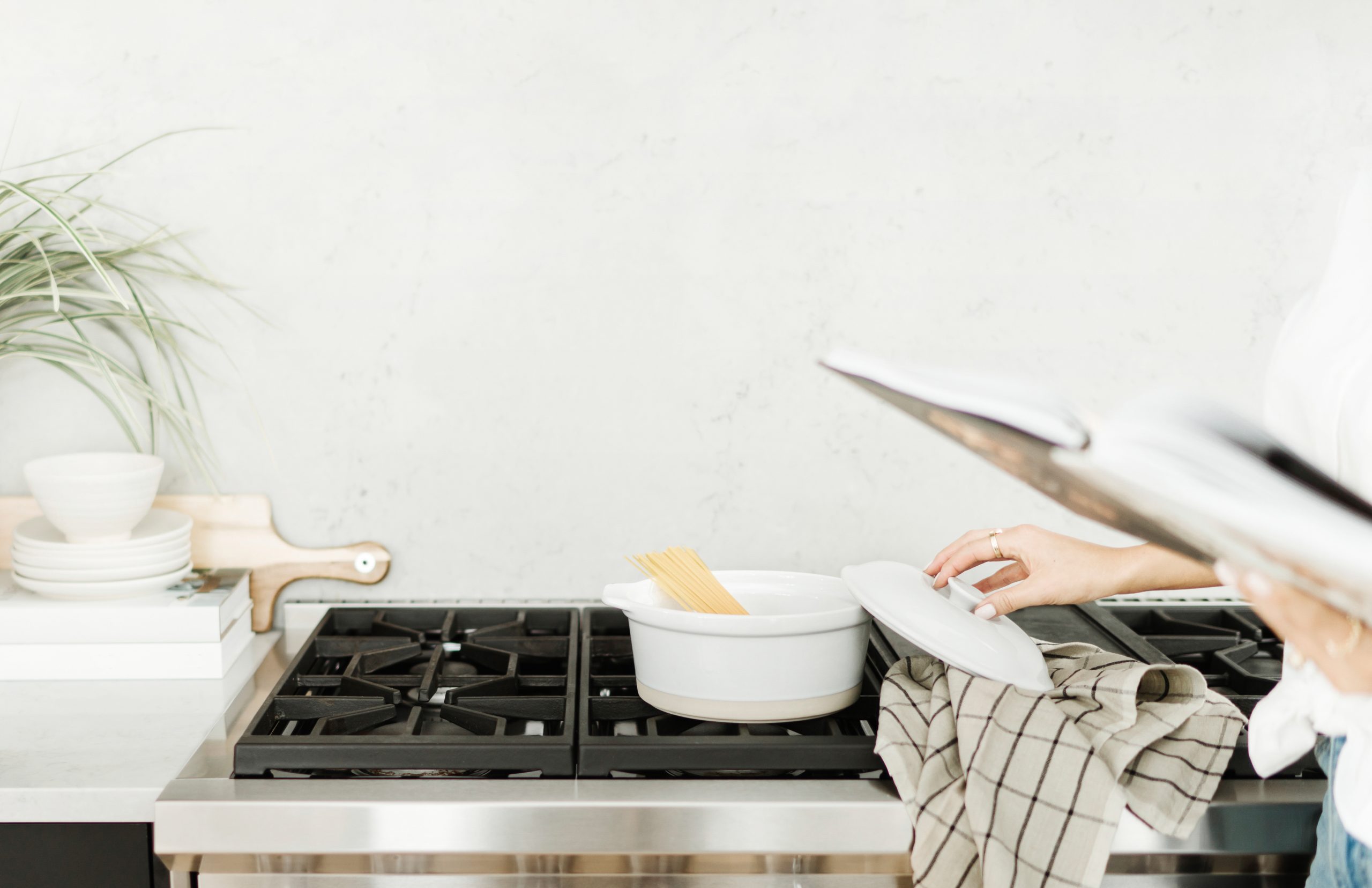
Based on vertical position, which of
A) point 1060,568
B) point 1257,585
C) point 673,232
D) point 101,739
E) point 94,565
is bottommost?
point 101,739

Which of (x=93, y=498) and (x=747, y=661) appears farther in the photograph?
(x=93, y=498)

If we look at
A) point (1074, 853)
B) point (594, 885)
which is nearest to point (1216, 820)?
point (1074, 853)

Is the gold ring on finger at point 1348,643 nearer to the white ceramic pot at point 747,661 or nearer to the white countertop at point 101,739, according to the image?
the white ceramic pot at point 747,661

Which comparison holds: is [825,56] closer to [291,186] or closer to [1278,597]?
[291,186]

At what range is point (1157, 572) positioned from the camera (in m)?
0.94

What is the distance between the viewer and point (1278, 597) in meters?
0.55

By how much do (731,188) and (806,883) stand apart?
847 mm

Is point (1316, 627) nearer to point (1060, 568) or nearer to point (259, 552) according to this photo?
point (1060, 568)

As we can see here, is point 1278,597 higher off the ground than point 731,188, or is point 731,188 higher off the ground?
point 731,188

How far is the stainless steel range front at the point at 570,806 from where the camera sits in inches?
32.4

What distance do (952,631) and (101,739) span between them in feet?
2.68

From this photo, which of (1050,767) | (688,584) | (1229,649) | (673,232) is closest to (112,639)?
(688,584)

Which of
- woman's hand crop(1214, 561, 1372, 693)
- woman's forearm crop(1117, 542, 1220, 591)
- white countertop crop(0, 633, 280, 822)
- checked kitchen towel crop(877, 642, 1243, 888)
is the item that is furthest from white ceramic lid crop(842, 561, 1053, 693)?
white countertop crop(0, 633, 280, 822)

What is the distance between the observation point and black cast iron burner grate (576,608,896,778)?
34.4 inches
